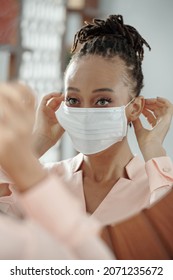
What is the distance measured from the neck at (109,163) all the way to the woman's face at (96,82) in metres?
0.06

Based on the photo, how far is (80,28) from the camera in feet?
1.76

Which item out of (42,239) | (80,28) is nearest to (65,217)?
(42,239)

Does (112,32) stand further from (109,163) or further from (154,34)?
(109,163)

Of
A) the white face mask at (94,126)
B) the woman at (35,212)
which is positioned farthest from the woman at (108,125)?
the woman at (35,212)

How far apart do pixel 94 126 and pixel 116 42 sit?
101mm

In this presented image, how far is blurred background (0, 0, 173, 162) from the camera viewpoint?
0.53 meters

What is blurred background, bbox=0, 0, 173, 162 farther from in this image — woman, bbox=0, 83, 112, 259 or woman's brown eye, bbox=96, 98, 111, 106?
woman, bbox=0, 83, 112, 259

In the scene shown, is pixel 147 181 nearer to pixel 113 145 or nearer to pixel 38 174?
pixel 113 145

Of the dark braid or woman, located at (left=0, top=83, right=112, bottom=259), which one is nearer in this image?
woman, located at (left=0, top=83, right=112, bottom=259)

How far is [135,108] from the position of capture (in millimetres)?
546

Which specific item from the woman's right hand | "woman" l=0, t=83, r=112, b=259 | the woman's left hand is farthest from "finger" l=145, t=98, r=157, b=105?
"woman" l=0, t=83, r=112, b=259

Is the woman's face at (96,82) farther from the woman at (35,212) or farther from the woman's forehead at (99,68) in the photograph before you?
the woman at (35,212)

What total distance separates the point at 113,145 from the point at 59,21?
6.4 inches
